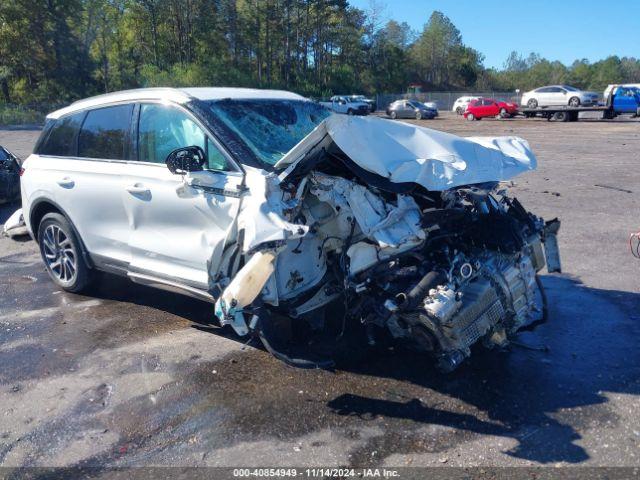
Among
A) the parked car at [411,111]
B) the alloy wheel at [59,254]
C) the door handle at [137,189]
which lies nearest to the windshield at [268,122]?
the door handle at [137,189]

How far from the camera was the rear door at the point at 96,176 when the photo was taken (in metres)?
5.12

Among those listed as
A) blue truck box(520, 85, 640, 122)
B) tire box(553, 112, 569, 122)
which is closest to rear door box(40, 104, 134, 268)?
blue truck box(520, 85, 640, 122)

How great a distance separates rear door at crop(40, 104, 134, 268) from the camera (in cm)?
512

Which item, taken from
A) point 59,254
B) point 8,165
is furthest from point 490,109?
point 59,254

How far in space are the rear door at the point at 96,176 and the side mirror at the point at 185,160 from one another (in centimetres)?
92

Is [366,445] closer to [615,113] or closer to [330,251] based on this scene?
[330,251]

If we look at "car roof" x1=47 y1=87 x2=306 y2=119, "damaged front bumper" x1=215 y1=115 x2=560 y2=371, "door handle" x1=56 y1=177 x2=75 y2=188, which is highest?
"car roof" x1=47 y1=87 x2=306 y2=119

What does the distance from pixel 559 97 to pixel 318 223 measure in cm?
3721

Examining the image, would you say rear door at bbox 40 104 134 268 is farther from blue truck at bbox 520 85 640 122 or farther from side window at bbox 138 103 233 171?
blue truck at bbox 520 85 640 122

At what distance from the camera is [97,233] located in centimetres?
538

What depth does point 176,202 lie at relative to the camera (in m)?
4.52

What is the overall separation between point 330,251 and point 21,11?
5911cm

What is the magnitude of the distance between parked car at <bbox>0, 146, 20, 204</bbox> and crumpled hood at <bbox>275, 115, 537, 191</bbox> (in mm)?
8675

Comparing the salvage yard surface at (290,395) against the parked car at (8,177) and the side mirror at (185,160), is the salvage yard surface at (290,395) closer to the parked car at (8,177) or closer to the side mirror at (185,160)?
the side mirror at (185,160)
